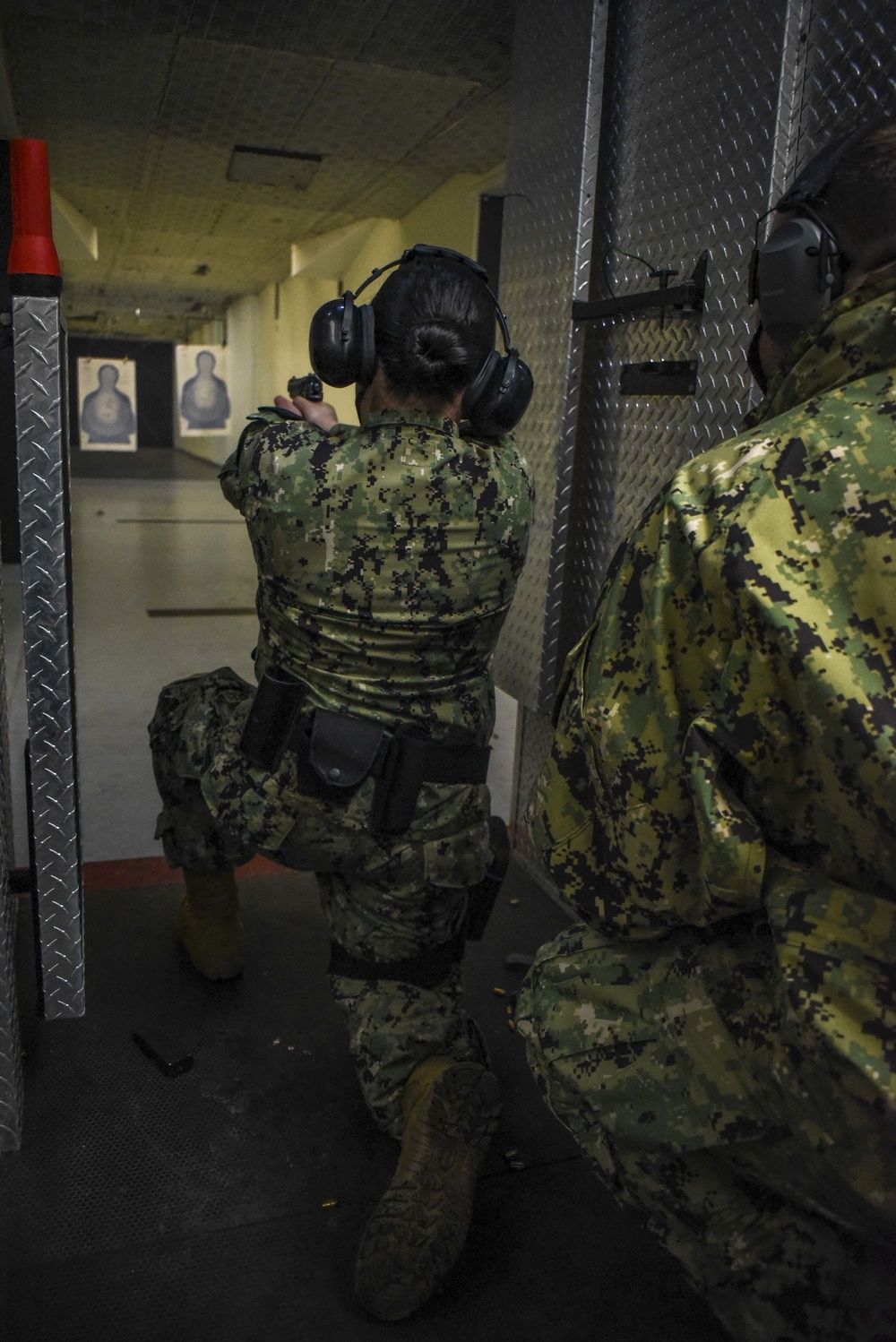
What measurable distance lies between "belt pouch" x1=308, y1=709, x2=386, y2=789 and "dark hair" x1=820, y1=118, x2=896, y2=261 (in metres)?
1.05

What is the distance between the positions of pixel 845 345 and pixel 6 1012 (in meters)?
1.57

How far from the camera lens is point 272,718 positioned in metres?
1.81

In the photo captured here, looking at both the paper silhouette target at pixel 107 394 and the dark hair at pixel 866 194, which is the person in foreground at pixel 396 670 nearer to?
the dark hair at pixel 866 194

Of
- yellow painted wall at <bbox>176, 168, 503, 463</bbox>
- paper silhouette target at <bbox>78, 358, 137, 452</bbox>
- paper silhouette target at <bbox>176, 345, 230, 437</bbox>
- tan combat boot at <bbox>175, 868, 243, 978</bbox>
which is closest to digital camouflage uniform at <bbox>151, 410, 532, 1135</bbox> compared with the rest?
tan combat boot at <bbox>175, 868, 243, 978</bbox>

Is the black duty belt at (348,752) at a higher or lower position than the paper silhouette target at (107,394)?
lower

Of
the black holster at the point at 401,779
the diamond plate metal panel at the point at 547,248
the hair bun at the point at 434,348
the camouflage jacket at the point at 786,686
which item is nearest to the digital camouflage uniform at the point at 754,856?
the camouflage jacket at the point at 786,686

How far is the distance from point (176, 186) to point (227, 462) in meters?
6.30

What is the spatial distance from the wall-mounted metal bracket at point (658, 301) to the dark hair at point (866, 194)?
117 centimetres

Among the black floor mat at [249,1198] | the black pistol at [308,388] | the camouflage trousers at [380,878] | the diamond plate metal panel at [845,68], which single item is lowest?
the black floor mat at [249,1198]

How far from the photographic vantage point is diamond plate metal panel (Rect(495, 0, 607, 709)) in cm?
247

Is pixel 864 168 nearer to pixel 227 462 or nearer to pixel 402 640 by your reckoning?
pixel 402 640

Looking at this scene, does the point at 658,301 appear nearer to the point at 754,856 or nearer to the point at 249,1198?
the point at 754,856

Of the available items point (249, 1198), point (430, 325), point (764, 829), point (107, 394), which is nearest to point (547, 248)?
point (430, 325)

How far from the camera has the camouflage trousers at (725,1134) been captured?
3.14ft
